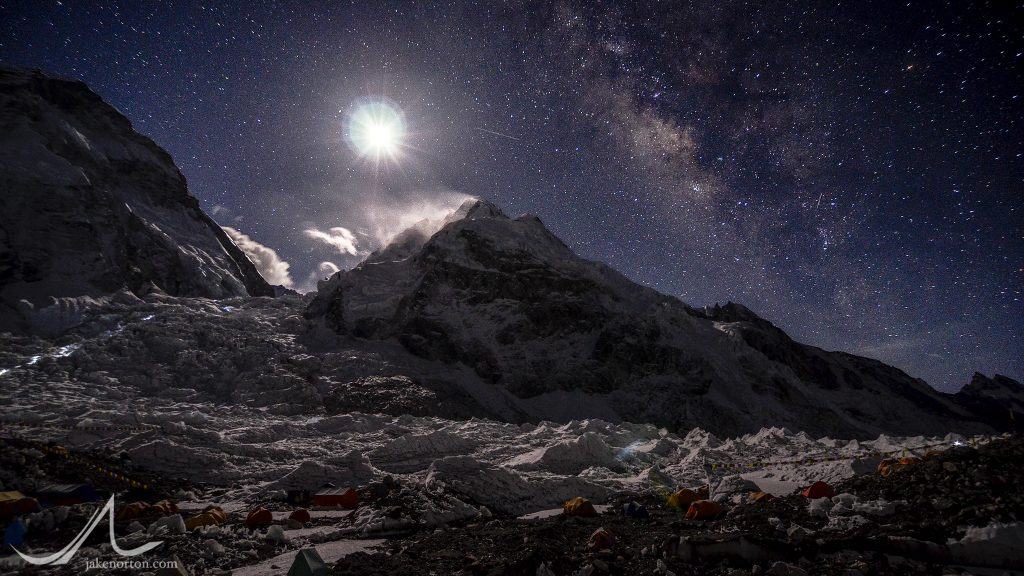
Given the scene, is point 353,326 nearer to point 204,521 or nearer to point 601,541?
point 204,521

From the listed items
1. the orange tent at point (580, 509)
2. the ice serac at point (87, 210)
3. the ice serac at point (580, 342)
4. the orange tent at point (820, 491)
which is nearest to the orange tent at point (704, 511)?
the orange tent at point (580, 509)

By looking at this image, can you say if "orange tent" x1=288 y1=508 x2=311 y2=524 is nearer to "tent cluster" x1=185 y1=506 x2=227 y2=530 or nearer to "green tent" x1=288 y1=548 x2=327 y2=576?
"tent cluster" x1=185 y1=506 x2=227 y2=530

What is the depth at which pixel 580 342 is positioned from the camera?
86125 mm

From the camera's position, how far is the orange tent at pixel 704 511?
14.5 m

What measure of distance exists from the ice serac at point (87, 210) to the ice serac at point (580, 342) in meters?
32.1

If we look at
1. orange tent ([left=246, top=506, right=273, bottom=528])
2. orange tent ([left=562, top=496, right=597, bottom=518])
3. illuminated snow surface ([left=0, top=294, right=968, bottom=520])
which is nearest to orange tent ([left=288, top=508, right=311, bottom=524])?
orange tent ([left=246, top=506, right=273, bottom=528])

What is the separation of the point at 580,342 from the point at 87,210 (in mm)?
95361

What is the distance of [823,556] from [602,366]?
74.2 m

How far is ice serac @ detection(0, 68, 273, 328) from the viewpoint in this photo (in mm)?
73875

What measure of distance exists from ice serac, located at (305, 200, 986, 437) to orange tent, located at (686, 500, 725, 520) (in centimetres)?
5667

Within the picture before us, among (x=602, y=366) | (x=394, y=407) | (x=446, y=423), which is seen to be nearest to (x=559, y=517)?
(x=446, y=423)

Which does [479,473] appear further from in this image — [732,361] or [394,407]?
[732,361]

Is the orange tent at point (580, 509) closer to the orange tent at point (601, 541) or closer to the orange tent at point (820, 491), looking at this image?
the orange tent at point (601, 541)

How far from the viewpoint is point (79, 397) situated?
Result: 4444 cm
